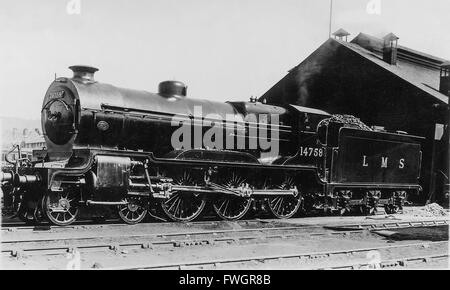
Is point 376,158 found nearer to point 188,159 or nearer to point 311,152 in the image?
point 311,152

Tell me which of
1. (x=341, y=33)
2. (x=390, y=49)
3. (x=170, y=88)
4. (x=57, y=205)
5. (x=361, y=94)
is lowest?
(x=57, y=205)

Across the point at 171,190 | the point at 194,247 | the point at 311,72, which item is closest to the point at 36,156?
the point at 171,190

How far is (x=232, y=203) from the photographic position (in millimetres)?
12977

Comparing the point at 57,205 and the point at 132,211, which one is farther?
the point at 132,211

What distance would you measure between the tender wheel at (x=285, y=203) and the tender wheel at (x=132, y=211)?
12.1 feet

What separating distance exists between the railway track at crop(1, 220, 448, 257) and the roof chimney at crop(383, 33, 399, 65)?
51.5ft

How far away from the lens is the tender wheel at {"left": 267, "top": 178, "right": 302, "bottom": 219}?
1342cm

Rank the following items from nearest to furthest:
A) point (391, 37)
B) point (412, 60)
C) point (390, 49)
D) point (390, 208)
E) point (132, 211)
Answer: point (132, 211) < point (390, 208) < point (390, 49) < point (391, 37) < point (412, 60)

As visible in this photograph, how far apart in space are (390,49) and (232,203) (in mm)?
16026

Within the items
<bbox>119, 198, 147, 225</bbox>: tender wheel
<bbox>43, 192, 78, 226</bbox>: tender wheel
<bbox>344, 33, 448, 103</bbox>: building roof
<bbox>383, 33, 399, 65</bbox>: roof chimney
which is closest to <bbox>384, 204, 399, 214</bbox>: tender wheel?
<bbox>119, 198, 147, 225</bbox>: tender wheel

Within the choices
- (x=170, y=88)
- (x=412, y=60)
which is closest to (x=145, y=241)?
(x=170, y=88)

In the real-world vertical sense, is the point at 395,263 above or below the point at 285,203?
above

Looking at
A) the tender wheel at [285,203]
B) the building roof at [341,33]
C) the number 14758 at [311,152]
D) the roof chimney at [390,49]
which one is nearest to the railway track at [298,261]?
the tender wheel at [285,203]

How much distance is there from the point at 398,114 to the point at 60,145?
15389 millimetres
